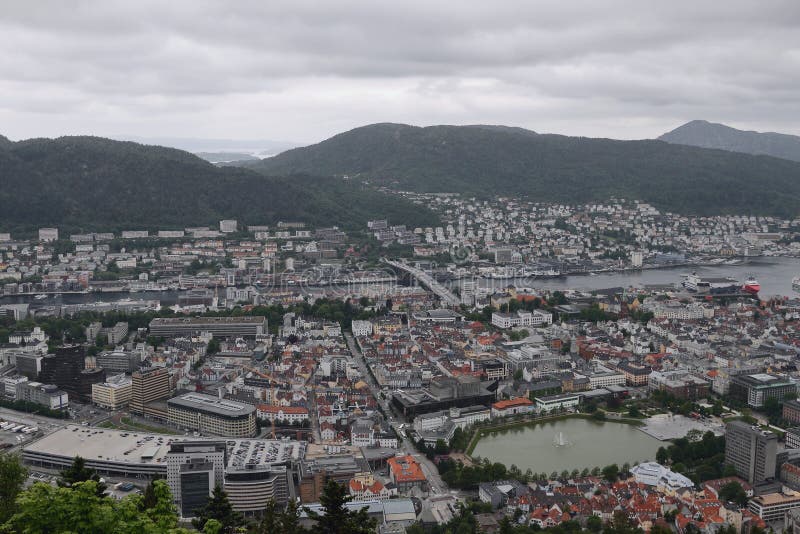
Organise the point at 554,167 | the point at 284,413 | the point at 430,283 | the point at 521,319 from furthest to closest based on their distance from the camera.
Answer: the point at 554,167 → the point at 430,283 → the point at 521,319 → the point at 284,413

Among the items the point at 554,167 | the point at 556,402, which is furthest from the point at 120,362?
the point at 554,167

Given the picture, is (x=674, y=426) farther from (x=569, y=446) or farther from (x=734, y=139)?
(x=734, y=139)

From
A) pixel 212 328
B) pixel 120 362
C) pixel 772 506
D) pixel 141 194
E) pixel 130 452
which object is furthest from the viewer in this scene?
pixel 141 194

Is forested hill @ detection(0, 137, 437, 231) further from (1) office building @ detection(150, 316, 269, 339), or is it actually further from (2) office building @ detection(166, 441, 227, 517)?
(2) office building @ detection(166, 441, 227, 517)

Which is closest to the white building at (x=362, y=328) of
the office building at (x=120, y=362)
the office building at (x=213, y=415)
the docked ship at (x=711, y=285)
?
the office building at (x=120, y=362)

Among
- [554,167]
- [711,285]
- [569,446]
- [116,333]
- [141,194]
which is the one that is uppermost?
[554,167]

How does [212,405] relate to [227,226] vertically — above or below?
below

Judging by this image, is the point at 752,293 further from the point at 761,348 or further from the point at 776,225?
the point at 776,225
